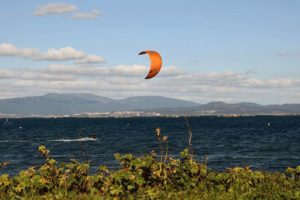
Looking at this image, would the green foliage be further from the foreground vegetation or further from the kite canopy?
the kite canopy

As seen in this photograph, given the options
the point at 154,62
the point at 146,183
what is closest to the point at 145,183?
the point at 146,183

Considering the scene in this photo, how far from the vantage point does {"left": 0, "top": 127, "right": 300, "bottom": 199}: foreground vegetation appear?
501 inches

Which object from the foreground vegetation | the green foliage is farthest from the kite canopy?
the green foliage

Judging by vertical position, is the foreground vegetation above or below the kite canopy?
below

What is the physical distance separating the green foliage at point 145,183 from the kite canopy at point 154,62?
276cm

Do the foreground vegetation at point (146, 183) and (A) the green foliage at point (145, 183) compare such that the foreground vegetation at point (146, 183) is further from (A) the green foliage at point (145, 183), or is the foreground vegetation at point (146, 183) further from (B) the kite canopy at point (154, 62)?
(B) the kite canopy at point (154, 62)

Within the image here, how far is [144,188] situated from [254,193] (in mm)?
2891

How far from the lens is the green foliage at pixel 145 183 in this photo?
41.7 feet

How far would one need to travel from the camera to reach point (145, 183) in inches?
544

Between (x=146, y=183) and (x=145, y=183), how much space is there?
0.04m

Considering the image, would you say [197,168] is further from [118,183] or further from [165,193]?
[118,183]

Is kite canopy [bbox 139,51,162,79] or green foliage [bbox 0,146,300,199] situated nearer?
kite canopy [bbox 139,51,162,79]

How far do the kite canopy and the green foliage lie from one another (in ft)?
9.05

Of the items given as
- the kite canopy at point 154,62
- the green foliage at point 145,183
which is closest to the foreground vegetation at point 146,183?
the green foliage at point 145,183
